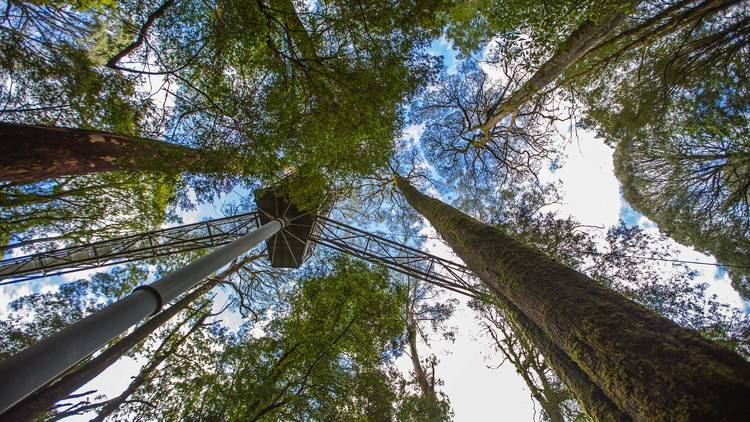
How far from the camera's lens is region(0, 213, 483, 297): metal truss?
7.34 metres

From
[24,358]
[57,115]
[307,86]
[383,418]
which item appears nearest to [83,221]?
[57,115]

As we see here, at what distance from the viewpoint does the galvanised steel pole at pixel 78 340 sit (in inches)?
64.9

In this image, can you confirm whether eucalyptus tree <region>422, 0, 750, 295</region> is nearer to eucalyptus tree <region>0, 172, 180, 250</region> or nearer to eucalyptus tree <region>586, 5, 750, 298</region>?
eucalyptus tree <region>586, 5, 750, 298</region>

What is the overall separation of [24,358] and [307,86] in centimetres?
484

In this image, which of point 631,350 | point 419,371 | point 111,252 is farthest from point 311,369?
point 419,371

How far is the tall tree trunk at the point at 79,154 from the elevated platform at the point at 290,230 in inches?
127

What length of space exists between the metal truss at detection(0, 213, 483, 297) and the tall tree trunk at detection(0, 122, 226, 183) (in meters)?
2.57

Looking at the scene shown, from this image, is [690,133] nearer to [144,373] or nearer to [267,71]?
[267,71]

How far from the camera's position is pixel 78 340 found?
209 cm

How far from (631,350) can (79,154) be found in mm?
8089

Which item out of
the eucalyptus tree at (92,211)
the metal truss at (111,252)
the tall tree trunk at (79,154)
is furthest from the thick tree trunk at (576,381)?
the metal truss at (111,252)

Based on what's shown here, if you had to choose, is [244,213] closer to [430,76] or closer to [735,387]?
[430,76]

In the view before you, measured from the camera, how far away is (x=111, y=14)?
4.65 metres

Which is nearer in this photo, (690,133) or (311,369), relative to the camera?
(311,369)
